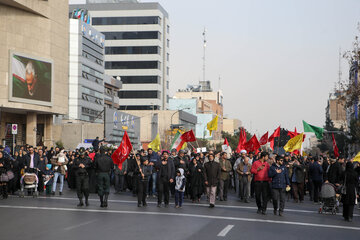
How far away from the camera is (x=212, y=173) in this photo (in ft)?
65.1

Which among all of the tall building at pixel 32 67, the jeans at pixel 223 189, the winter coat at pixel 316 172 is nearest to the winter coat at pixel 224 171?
the jeans at pixel 223 189

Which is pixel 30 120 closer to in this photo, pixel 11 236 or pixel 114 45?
pixel 11 236

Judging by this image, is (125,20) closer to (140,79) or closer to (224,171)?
(140,79)

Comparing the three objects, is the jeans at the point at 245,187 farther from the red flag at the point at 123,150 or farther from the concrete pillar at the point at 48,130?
the concrete pillar at the point at 48,130

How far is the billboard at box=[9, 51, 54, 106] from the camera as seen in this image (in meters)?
49.1

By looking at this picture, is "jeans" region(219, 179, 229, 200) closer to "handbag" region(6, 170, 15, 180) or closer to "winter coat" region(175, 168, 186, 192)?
"winter coat" region(175, 168, 186, 192)

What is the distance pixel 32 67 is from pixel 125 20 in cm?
6771

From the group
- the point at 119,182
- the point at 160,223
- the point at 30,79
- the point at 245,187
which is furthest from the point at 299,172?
the point at 30,79

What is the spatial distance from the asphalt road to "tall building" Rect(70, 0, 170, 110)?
322 feet

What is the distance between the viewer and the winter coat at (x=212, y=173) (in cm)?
1967

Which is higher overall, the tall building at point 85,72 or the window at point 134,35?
the window at point 134,35

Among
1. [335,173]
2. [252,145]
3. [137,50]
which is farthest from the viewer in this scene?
[137,50]

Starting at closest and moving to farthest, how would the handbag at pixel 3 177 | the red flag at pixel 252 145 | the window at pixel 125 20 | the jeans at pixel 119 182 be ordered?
the handbag at pixel 3 177 < the jeans at pixel 119 182 < the red flag at pixel 252 145 < the window at pixel 125 20

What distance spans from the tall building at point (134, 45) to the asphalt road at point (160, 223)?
98.0 metres
